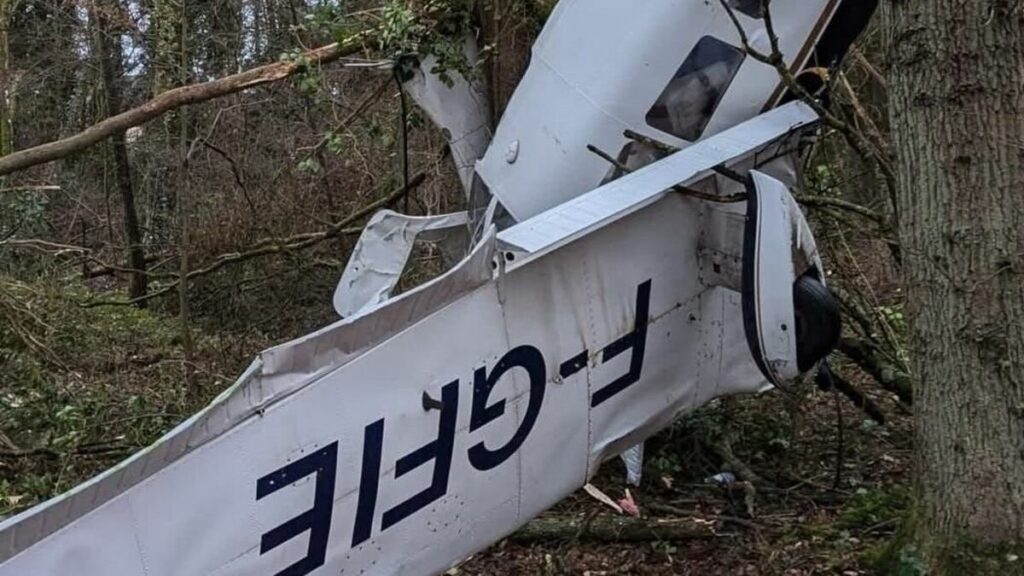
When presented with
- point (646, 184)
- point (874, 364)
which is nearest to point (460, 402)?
point (646, 184)

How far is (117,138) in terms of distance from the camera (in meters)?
13.1

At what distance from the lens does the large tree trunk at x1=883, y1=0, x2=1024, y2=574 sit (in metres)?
3.44

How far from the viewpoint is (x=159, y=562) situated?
9.71 ft

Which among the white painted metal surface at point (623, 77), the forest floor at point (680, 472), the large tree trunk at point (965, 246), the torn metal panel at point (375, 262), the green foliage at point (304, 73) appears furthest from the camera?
the green foliage at point (304, 73)

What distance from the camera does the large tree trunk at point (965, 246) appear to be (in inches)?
136

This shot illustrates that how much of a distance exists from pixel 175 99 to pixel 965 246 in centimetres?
537

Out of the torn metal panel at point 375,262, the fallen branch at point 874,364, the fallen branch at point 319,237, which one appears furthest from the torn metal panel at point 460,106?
the fallen branch at point 874,364

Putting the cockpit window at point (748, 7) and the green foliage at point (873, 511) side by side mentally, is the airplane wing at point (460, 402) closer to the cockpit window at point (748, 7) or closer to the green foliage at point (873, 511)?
the cockpit window at point (748, 7)

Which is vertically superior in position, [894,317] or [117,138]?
[117,138]

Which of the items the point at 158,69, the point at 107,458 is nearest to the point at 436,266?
the point at 107,458

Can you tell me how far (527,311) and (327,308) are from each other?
21.0ft

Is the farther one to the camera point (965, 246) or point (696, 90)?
point (696, 90)

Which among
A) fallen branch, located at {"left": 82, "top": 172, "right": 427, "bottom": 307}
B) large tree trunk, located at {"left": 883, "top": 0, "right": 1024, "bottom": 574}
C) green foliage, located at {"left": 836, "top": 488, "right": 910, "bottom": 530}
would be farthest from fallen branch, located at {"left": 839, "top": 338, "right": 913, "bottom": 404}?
fallen branch, located at {"left": 82, "top": 172, "right": 427, "bottom": 307}

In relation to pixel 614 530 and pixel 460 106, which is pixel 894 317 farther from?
pixel 460 106
